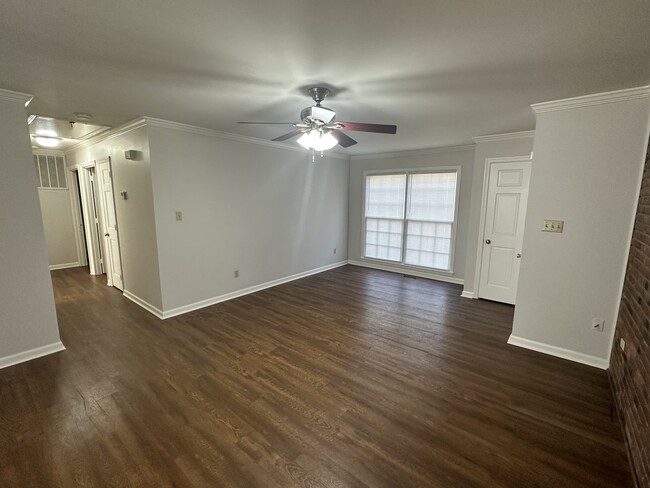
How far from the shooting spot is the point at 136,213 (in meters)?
3.96

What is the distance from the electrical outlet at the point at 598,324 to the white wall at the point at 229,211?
4.27 m

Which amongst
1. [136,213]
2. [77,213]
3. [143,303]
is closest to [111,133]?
[136,213]

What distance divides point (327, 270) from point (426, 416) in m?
4.31

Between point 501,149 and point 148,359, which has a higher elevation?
point 501,149

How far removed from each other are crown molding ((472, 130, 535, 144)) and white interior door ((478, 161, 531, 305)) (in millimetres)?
336

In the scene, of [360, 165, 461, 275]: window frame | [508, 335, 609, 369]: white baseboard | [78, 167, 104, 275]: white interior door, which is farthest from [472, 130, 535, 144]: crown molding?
[78, 167, 104, 275]: white interior door

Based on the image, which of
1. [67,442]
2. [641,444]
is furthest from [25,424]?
[641,444]

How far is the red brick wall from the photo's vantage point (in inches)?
66.5

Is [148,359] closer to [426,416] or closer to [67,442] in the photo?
[67,442]

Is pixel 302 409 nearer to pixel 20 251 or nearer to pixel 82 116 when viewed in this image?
pixel 20 251

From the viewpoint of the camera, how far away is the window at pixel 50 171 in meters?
5.88

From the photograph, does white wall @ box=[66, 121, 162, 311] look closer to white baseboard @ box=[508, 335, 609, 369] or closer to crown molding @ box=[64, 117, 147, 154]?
crown molding @ box=[64, 117, 147, 154]

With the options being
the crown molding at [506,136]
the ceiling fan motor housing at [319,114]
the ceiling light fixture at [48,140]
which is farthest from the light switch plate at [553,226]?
the ceiling light fixture at [48,140]

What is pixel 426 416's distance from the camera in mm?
2180
